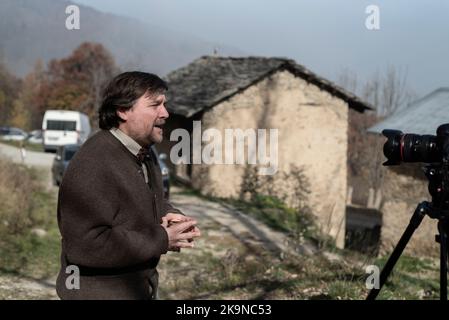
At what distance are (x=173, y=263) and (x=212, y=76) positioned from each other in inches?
444

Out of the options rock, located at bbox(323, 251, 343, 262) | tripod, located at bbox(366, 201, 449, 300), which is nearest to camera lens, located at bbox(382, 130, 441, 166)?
tripod, located at bbox(366, 201, 449, 300)

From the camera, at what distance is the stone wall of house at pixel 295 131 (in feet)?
51.9

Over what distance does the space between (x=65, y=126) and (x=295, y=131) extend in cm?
1228

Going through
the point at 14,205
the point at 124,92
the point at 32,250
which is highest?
the point at 124,92

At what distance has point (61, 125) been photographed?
2480 centimetres

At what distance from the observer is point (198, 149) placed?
615 inches

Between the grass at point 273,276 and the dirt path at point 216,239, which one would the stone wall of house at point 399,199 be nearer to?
the grass at point 273,276

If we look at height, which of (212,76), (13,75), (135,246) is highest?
(13,75)

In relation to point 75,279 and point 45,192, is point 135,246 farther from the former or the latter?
point 45,192
